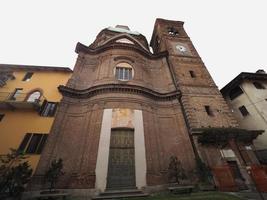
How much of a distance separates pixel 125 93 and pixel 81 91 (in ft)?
13.2

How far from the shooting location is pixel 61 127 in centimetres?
1176

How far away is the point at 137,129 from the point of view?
1177cm

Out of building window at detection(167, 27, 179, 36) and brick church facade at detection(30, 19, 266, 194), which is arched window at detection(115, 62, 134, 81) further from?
building window at detection(167, 27, 179, 36)

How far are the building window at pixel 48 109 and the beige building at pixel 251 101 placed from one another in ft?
63.2

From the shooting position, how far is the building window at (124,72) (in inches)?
614

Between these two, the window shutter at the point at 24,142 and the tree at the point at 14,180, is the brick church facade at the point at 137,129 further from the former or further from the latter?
the window shutter at the point at 24,142

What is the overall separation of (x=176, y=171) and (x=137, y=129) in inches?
153

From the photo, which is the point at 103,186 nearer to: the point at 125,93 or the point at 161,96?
the point at 125,93

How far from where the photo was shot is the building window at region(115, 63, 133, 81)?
15586 mm

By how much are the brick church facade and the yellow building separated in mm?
1238

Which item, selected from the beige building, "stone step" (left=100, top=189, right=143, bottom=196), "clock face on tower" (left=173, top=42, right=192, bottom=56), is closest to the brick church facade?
"stone step" (left=100, top=189, right=143, bottom=196)

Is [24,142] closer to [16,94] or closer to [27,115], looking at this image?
[27,115]

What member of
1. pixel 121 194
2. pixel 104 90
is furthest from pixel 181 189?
pixel 104 90

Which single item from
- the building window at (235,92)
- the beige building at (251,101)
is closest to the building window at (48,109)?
the beige building at (251,101)
